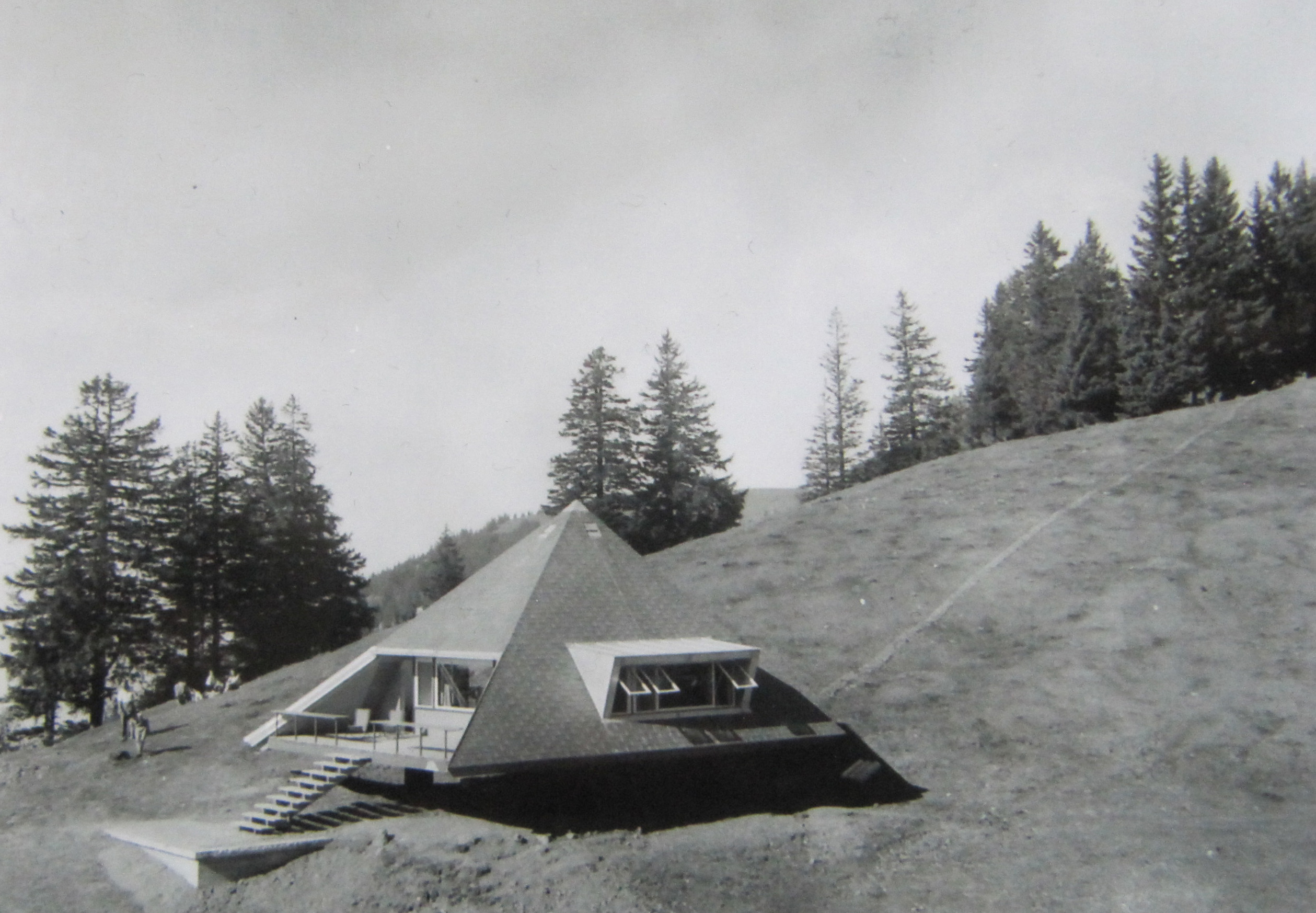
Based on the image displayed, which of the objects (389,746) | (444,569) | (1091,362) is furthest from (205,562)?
(1091,362)

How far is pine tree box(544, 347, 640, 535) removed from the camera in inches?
2457

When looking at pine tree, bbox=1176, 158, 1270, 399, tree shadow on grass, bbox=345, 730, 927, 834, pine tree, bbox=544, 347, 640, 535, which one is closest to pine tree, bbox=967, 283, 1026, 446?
pine tree, bbox=1176, 158, 1270, 399

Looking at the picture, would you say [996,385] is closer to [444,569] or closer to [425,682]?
[444,569]

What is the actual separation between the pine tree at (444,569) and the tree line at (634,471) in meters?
23.2

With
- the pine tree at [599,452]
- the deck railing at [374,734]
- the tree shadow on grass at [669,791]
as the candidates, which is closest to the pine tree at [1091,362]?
the pine tree at [599,452]

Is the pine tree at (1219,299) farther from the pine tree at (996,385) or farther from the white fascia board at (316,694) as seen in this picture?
the white fascia board at (316,694)

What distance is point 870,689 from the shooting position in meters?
32.3

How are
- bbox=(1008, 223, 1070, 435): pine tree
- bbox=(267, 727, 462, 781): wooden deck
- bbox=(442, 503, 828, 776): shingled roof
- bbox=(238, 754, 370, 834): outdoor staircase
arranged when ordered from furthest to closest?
1. bbox=(1008, 223, 1070, 435): pine tree
2. bbox=(238, 754, 370, 834): outdoor staircase
3. bbox=(267, 727, 462, 781): wooden deck
4. bbox=(442, 503, 828, 776): shingled roof

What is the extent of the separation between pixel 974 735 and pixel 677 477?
37.9 m

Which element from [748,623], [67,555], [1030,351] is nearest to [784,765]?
[748,623]

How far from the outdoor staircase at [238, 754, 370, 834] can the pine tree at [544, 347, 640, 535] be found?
38.7 m

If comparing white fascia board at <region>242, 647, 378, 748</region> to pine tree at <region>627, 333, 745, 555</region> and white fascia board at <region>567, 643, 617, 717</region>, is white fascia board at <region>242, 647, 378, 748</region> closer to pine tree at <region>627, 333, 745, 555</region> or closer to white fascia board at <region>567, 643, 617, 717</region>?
white fascia board at <region>567, 643, 617, 717</region>

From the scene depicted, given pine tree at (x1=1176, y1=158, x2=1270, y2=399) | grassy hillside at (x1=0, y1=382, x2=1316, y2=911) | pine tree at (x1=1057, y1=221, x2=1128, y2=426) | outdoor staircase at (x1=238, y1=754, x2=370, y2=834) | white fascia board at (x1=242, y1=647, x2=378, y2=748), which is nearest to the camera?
grassy hillside at (x1=0, y1=382, x2=1316, y2=911)

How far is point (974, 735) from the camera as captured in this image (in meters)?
28.9
